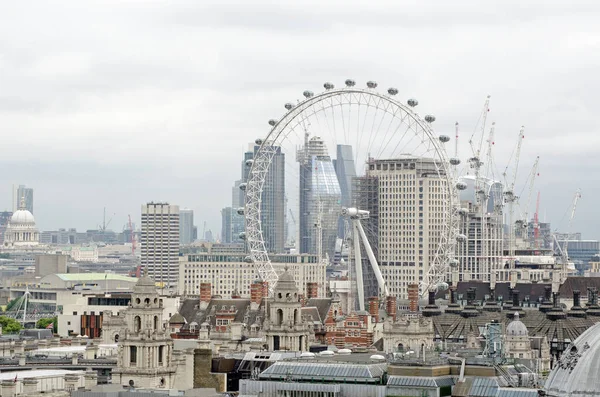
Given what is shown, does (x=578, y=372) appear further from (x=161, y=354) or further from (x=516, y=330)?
(x=516, y=330)

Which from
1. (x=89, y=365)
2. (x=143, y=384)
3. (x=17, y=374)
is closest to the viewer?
(x=143, y=384)

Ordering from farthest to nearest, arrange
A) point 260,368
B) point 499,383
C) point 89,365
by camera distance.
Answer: point 89,365, point 260,368, point 499,383

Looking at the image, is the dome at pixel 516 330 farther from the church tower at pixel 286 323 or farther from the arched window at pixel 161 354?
the arched window at pixel 161 354

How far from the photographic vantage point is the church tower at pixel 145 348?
145750mm

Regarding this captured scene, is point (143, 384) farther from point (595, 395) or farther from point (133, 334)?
point (595, 395)

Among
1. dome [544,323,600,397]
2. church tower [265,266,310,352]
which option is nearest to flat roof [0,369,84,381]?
church tower [265,266,310,352]

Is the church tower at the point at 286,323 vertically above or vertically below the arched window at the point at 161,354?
above

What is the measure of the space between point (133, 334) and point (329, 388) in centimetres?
3734

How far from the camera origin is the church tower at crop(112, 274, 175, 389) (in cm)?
14575

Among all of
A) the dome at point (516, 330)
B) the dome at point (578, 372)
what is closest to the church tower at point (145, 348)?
the dome at point (516, 330)

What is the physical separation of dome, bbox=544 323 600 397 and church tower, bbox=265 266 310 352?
7491cm

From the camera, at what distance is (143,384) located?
5694 inches

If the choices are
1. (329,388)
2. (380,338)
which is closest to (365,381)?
(329,388)

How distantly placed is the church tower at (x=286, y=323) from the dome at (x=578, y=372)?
246ft
